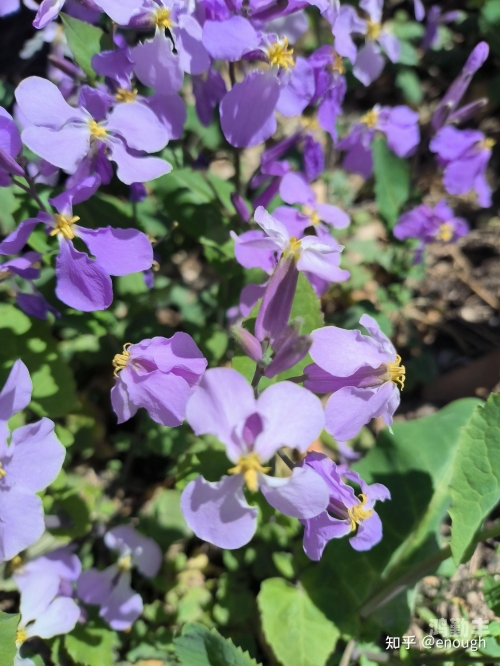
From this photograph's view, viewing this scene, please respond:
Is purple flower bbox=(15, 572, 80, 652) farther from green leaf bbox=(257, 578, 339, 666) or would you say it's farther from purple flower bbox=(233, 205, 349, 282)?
purple flower bbox=(233, 205, 349, 282)

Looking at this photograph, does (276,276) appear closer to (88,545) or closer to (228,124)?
(228,124)

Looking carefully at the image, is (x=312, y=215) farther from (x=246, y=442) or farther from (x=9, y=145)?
(x=246, y=442)

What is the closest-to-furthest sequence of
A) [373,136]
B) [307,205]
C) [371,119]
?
[307,205]
[371,119]
[373,136]

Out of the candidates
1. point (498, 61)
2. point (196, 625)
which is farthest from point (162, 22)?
point (498, 61)

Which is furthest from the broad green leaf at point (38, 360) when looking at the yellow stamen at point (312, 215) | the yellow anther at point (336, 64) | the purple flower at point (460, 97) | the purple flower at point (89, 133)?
the purple flower at point (460, 97)

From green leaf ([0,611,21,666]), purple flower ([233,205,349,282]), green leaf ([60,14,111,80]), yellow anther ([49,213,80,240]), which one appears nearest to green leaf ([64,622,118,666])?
green leaf ([0,611,21,666])

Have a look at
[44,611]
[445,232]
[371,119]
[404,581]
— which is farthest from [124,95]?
[404,581]
